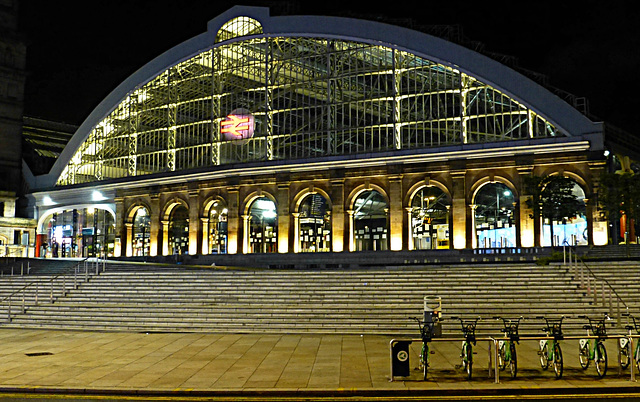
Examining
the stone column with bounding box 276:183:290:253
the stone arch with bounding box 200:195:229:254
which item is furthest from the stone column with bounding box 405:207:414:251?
the stone arch with bounding box 200:195:229:254

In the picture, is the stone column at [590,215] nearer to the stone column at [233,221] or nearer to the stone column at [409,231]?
the stone column at [409,231]

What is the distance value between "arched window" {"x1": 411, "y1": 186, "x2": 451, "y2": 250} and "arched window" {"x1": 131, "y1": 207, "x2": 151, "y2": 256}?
2833cm

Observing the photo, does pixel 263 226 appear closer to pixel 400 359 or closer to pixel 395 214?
pixel 395 214

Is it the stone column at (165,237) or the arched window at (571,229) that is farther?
the stone column at (165,237)

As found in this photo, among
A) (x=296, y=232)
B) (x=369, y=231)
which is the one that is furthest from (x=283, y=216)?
(x=369, y=231)

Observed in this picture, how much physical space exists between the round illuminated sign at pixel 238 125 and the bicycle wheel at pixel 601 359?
148ft

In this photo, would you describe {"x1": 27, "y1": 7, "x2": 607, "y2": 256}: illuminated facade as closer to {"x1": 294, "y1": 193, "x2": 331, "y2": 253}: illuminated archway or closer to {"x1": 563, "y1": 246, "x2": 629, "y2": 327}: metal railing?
{"x1": 294, "y1": 193, "x2": 331, "y2": 253}: illuminated archway

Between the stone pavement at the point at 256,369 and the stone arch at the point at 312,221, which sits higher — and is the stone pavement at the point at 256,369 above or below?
below

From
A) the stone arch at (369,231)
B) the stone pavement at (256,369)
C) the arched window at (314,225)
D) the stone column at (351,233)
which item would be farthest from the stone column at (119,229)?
the stone pavement at (256,369)

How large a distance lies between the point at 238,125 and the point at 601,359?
45898 mm

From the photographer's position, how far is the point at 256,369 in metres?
19.8

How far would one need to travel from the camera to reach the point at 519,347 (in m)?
23.3

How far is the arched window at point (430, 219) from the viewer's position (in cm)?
5603

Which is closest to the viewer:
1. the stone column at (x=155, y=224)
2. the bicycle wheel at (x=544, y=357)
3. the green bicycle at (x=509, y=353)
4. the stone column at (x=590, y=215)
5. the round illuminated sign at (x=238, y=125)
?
the green bicycle at (x=509, y=353)
